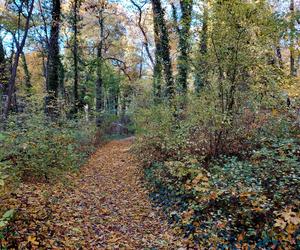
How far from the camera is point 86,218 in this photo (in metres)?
5.59

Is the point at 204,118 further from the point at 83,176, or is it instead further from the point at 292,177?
the point at 83,176

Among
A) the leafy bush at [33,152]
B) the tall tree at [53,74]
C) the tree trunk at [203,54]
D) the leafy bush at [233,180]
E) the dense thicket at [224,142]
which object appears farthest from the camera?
the tall tree at [53,74]

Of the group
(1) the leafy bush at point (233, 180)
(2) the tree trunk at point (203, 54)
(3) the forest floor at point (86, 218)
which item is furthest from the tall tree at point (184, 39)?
(3) the forest floor at point (86, 218)

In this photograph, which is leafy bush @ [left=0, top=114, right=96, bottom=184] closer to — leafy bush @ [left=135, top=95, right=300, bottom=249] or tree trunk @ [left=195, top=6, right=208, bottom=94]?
leafy bush @ [left=135, top=95, right=300, bottom=249]

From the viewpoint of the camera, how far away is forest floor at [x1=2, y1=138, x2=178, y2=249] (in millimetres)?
4277

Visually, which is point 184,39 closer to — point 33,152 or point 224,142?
point 224,142

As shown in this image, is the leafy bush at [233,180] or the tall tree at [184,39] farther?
the tall tree at [184,39]

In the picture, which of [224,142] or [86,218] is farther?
[224,142]

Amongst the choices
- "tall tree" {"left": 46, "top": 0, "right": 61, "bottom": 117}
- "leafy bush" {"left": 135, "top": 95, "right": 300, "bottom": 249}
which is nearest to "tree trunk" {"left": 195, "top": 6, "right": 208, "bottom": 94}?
"leafy bush" {"left": 135, "top": 95, "right": 300, "bottom": 249}

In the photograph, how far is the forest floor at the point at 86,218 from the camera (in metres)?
4.28

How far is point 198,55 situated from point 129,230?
4527 mm

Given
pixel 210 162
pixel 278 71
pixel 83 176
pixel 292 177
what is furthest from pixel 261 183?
pixel 83 176

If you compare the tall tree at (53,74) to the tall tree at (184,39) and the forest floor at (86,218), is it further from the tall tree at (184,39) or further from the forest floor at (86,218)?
the tall tree at (184,39)

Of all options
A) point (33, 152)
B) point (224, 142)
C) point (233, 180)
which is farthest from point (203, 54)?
point (33, 152)
